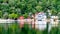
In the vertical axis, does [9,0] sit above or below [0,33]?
above

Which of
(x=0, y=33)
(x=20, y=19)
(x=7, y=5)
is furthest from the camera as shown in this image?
(x=7, y=5)

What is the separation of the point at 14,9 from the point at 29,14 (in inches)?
69.1

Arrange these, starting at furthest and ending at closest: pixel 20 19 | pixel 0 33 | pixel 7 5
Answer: pixel 7 5 → pixel 20 19 → pixel 0 33

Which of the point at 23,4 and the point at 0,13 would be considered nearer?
the point at 0,13

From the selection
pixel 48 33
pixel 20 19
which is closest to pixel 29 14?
pixel 20 19

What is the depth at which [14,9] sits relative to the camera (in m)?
32.4

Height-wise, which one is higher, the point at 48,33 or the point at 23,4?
the point at 23,4

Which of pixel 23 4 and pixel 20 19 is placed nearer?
pixel 20 19

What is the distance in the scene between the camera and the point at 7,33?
14.9m

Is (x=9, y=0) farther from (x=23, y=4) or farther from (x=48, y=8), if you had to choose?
(x=48, y=8)

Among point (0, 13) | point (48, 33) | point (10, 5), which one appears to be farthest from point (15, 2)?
point (48, 33)

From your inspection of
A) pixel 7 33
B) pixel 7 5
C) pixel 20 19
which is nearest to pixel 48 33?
pixel 7 33

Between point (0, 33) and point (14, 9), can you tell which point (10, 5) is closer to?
point (14, 9)

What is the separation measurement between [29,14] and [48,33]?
1704 cm
